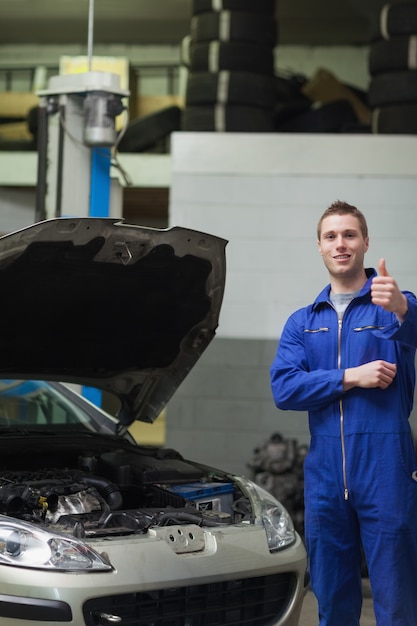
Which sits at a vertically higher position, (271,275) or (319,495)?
(271,275)

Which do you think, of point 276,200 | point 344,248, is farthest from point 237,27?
point 344,248

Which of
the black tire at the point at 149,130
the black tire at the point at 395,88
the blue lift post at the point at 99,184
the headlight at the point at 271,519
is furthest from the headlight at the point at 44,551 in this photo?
the black tire at the point at 149,130

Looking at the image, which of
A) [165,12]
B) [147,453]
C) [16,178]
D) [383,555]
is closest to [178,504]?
[147,453]

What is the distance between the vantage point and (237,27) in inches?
285

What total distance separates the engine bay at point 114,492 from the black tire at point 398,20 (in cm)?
410

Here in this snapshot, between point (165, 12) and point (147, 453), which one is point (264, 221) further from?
point (165, 12)

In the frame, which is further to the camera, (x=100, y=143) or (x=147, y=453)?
(x=100, y=143)

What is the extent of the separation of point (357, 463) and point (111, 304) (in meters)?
1.31

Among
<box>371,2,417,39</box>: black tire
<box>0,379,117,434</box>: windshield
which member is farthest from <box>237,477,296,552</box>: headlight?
<box>371,2,417,39</box>: black tire

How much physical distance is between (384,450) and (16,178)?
7020mm

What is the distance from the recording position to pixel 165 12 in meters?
10.2

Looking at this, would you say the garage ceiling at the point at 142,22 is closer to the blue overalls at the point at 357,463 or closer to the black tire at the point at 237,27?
the black tire at the point at 237,27

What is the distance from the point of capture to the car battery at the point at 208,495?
12.4 ft

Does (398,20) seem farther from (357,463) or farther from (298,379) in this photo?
(357,463)
